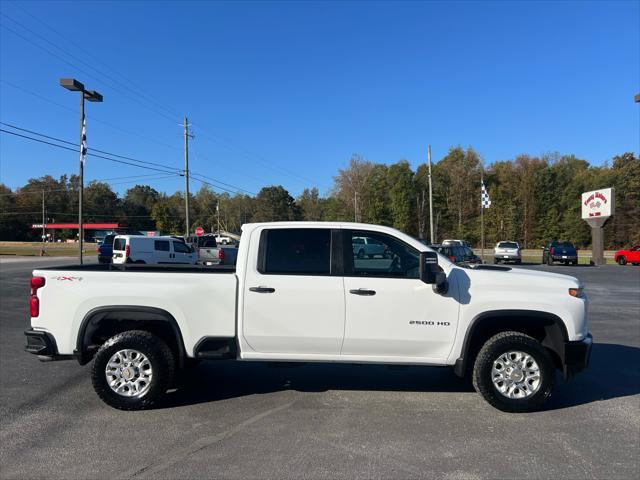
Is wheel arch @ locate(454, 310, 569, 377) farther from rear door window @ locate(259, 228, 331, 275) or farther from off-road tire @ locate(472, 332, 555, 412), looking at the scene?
rear door window @ locate(259, 228, 331, 275)

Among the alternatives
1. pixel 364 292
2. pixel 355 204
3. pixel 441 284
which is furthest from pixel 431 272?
pixel 355 204

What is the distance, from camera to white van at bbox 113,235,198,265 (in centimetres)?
2439

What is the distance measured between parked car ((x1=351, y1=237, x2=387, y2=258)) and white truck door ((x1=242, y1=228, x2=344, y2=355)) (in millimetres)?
381

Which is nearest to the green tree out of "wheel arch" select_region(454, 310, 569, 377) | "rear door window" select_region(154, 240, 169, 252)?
"rear door window" select_region(154, 240, 169, 252)

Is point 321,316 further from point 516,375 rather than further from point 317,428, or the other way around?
point 516,375

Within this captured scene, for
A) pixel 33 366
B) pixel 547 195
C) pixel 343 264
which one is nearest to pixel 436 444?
pixel 343 264

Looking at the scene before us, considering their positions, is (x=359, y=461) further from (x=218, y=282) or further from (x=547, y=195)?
(x=547, y=195)

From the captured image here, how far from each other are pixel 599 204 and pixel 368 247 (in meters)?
40.4

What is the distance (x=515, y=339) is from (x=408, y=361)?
3.74 feet

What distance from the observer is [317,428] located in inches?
179

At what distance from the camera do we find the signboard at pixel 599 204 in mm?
37750

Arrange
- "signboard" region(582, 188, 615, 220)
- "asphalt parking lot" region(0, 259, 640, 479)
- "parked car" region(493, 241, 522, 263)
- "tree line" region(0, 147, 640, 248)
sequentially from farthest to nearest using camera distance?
"tree line" region(0, 147, 640, 248) < "signboard" region(582, 188, 615, 220) < "parked car" region(493, 241, 522, 263) < "asphalt parking lot" region(0, 259, 640, 479)

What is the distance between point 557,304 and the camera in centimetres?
493

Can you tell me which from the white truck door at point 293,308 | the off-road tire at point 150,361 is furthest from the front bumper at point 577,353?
the off-road tire at point 150,361
